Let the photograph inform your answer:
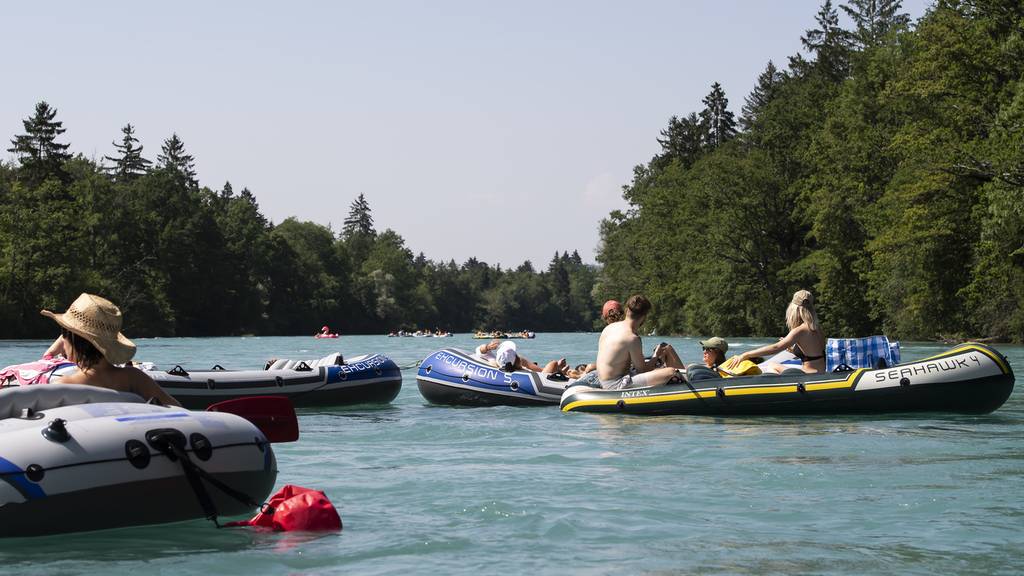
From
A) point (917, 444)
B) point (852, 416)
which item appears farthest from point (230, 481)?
point (852, 416)

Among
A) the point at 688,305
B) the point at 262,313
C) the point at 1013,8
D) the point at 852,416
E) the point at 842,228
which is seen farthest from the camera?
the point at 262,313

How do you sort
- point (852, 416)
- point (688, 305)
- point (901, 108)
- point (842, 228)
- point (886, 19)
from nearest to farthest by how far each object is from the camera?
point (852, 416) → point (901, 108) → point (842, 228) → point (886, 19) → point (688, 305)

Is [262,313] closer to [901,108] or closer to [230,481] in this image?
[901,108]

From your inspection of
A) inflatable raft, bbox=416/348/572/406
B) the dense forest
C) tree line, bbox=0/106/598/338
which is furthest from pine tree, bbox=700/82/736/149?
inflatable raft, bbox=416/348/572/406

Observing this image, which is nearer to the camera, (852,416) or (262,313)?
(852,416)

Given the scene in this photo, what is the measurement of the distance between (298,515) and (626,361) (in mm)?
7251

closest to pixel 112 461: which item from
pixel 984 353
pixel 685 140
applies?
pixel 984 353

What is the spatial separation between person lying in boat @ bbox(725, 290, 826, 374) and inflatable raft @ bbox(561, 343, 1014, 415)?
338 millimetres

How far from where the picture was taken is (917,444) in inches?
425

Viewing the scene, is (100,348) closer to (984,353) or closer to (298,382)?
(298,382)

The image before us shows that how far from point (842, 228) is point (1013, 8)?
52.0 feet

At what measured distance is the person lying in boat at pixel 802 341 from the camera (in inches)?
508

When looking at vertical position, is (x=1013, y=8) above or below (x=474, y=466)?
above

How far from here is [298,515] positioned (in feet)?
22.2
